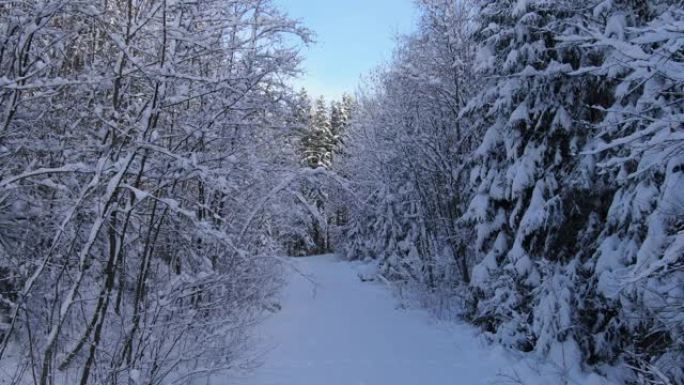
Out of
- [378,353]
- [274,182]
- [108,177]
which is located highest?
[274,182]

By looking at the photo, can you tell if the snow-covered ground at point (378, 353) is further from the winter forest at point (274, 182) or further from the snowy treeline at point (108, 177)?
the snowy treeline at point (108, 177)

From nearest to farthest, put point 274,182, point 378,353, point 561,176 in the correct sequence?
point 274,182, point 561,176, point 378,353

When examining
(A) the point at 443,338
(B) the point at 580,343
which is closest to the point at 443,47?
(A) the point at 443,338

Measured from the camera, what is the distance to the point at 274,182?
9047 mm

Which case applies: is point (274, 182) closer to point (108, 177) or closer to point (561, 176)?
point (108, 177)

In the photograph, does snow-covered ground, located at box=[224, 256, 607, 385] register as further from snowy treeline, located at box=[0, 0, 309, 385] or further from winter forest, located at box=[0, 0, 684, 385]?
snowy treeline, located at box=[0, 0, 309, 385]

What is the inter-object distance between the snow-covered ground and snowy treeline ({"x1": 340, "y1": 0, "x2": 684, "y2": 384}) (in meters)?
0.62

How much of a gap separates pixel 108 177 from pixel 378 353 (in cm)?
699

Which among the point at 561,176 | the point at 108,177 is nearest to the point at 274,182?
the point at 108,177

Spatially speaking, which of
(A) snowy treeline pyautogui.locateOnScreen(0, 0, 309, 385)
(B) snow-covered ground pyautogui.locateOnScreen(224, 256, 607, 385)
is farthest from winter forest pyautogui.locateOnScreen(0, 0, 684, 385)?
(B) snow-covered ground pyautogui.locateOnScreen(224, 256, 607, 385)

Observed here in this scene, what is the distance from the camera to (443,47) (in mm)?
14477

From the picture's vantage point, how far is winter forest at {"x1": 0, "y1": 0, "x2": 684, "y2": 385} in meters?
3.96

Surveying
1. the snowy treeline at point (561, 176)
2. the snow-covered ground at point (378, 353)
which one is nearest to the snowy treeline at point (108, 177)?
the snow-covered ground at point (378, 353)

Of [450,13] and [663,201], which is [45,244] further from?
[450,13]
